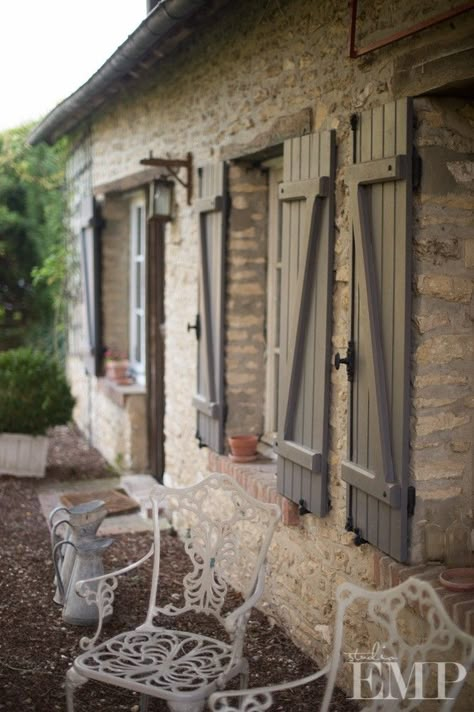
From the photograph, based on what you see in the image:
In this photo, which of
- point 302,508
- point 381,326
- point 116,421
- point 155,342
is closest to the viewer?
point 381,326

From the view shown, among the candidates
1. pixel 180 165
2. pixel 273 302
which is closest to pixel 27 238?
pixel 180 165

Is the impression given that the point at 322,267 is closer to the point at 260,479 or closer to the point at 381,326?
the point at 381,326

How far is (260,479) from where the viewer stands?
Result: 441 cm

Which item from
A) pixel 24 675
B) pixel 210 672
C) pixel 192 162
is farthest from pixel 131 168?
pixel 210 672

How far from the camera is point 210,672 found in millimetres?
2988

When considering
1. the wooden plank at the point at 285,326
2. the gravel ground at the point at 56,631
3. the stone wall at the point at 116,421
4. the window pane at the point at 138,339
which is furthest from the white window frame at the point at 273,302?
the window pane at the point at 138,339

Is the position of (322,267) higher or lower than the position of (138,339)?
higher

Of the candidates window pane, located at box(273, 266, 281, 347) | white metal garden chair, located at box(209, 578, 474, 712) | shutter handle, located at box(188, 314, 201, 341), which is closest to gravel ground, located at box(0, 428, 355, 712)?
white metal garden chair, located at box(209, 578, 474, 712)

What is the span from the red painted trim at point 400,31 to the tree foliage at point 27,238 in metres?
7.37

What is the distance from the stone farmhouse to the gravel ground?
8.3 inches

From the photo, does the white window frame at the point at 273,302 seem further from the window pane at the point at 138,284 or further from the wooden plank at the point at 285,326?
the window pane at the point at 138,284

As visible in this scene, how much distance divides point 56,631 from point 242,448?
136cm

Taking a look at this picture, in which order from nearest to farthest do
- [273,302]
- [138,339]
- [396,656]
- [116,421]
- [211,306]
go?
[396,656] < [273,302] < [211,306] < [116,421] < [138,339]

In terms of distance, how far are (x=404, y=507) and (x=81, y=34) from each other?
1101 centimetres
